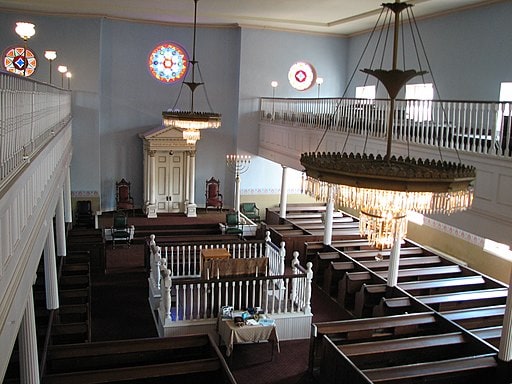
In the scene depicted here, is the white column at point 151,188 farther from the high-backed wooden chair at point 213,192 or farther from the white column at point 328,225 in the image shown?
the white column at point 328,225

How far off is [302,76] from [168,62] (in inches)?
219

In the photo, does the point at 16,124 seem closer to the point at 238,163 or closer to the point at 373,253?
the point at 373,253

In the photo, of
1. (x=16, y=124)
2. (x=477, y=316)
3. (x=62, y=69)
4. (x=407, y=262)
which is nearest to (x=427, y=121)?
(x=477, y=316)

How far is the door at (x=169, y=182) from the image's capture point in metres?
20.9

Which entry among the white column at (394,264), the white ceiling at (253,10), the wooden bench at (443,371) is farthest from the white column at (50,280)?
the white ceiling at (253,10)

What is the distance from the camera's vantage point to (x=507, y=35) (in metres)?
14.7

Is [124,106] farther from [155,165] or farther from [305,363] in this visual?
[305,363]

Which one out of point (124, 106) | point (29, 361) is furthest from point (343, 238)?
point (29, 361)

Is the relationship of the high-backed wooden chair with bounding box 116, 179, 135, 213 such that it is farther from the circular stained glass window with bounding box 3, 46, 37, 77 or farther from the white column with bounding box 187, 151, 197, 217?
the circular stained glass window with bounding box 3, 46, 37, 77

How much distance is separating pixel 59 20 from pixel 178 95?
16.7 ft

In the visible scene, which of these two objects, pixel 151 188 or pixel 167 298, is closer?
pixel 167 298

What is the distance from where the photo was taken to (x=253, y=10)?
18.4 meters

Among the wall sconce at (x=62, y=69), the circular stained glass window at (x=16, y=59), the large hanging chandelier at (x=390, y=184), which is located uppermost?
the circular stained glass window at (x=16, y=59)

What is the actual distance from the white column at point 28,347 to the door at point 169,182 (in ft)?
46.4
